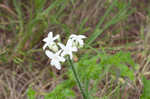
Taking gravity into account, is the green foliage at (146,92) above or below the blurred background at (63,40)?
below

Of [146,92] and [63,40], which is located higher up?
[63,40]

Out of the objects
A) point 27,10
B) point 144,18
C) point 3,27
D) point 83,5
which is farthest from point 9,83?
point 144,18

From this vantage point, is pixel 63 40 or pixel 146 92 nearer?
pixel 146 92

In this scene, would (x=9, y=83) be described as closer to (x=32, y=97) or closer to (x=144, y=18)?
(x=32, y=97)

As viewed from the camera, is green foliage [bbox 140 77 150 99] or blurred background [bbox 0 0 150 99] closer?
green foliage [bbox 140 77 150 99]

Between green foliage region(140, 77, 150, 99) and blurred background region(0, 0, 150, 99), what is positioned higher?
blurred background region(0, 0, 150, 99)

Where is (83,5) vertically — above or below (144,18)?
above

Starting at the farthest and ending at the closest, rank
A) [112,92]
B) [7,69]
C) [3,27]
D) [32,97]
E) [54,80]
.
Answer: [3,27] → [7,69] → [54,80] → [112,92] → [32,97]

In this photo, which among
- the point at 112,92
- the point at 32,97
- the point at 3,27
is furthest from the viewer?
the point at 3,27

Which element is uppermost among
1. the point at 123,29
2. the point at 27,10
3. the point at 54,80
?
the point at 27,10

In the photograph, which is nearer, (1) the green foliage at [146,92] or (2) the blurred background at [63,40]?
(1) the green foliage at [146,92]

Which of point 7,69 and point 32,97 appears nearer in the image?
point 32,97
